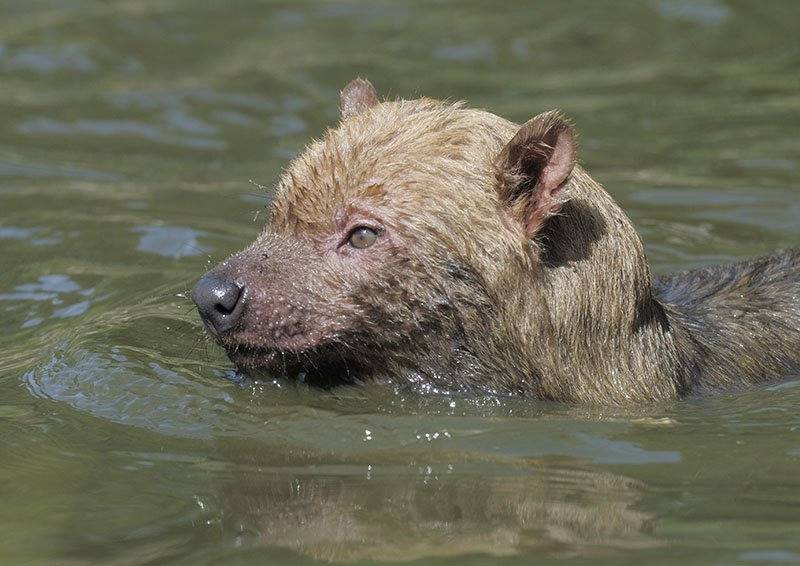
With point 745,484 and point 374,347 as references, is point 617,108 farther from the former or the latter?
point 745,484

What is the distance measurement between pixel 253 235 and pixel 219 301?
472 centimetres

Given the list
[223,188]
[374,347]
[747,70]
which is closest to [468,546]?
[374,347]

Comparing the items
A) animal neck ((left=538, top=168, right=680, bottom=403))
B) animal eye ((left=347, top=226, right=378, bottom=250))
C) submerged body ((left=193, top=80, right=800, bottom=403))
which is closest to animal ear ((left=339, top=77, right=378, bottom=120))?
submerged body ((left=193, top=80, right=800, bottom=403))

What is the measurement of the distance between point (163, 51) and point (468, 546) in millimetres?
12537

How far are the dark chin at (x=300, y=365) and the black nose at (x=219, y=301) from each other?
200mm

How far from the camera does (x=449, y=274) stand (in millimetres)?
8312

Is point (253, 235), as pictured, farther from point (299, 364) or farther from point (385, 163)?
point (385, 163)

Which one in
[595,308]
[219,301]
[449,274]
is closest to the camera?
[219,301]

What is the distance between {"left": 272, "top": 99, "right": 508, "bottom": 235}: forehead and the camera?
27.3 ft

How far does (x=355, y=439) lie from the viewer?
8070 mm

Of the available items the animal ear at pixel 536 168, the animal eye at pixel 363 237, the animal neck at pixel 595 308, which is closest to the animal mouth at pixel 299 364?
the animal eye at pixel 363 237

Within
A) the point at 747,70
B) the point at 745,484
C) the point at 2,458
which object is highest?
the point at 747,70

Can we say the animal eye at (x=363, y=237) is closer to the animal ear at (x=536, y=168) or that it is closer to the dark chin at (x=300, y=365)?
the dark chin at (x=300, y=365)

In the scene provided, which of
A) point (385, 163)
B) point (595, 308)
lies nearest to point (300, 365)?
point (385, 163)
